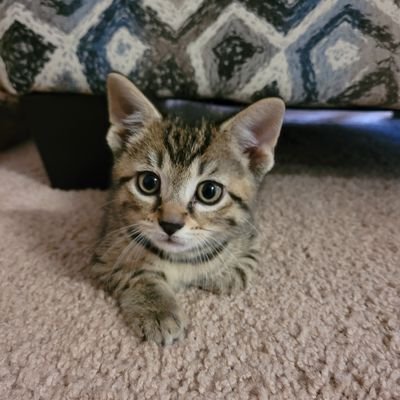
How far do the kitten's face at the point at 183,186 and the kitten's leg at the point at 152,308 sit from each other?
0.28 feet

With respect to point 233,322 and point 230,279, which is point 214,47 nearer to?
point 230,279

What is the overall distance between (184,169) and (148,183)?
0.30ft

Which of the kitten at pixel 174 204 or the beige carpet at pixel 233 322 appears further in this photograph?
the kitten at pixel 174 204

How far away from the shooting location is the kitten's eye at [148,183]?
0.85 metres

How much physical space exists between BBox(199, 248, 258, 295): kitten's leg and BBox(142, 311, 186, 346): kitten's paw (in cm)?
14

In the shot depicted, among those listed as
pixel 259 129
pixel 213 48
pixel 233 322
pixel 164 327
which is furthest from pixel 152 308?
pixel 213 48

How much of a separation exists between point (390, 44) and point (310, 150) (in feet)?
2.65

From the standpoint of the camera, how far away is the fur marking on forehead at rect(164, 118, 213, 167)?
842 mm

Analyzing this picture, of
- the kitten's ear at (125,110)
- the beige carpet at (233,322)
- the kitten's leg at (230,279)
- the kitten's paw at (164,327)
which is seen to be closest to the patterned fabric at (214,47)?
the kitten's ear at (125,110)

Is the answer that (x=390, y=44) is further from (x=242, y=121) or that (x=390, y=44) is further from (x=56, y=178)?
(x=56, y=178)

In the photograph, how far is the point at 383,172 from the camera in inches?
62.4

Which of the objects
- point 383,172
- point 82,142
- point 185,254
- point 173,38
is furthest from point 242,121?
point 383,172

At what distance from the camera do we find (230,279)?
907 mm

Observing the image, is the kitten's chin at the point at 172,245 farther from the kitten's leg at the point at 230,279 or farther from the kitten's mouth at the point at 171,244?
the kitten's leg at the point at 230,279
